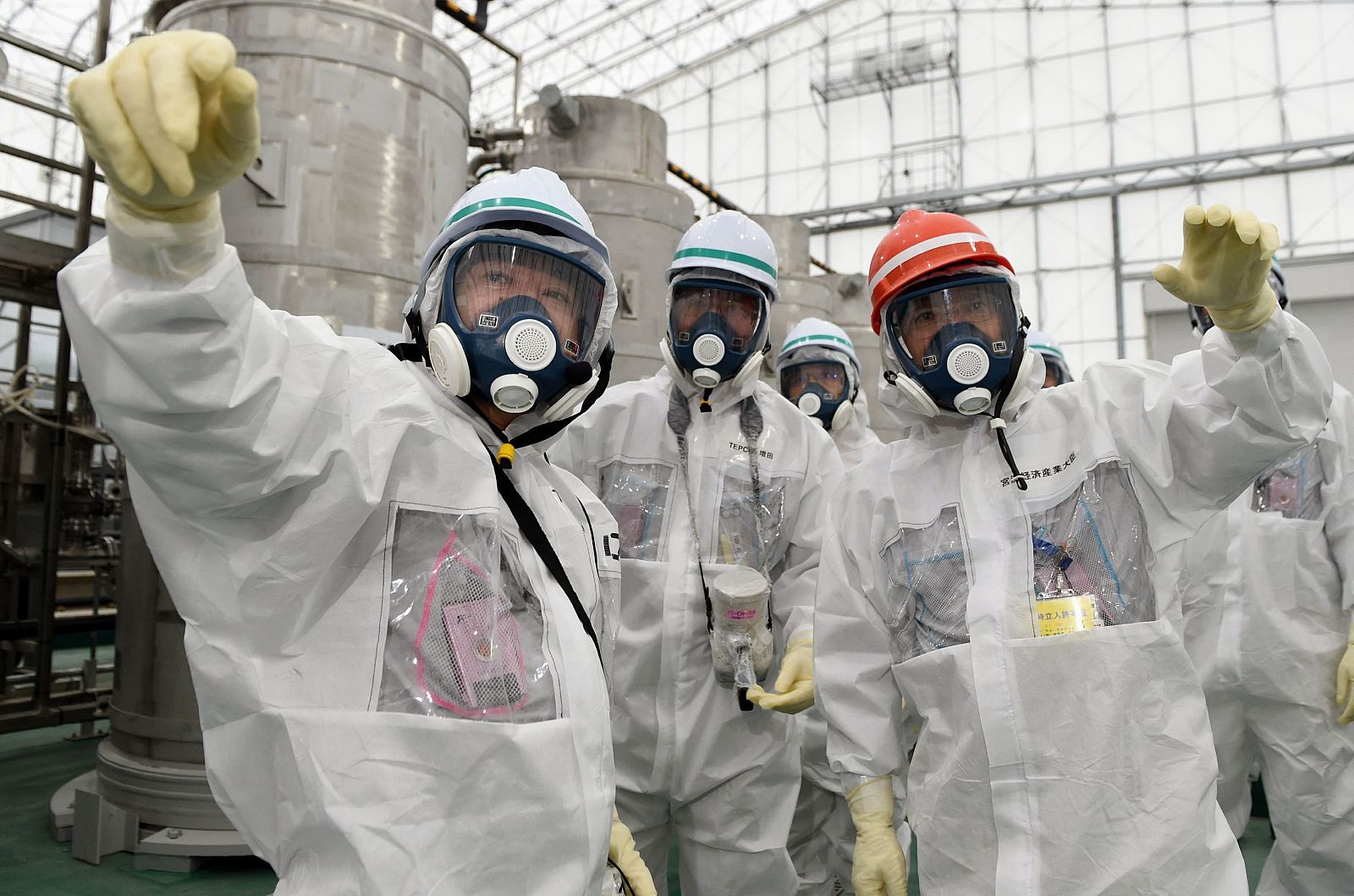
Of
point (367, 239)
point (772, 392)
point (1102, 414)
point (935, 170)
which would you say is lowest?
point (1102, 414)

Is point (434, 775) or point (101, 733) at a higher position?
point (434, 775)

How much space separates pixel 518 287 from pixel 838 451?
1.77 m

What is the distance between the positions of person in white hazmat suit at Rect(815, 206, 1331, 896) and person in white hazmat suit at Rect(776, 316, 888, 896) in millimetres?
1196

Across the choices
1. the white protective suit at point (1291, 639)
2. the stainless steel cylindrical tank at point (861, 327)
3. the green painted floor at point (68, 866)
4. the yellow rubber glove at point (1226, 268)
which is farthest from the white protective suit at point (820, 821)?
the stainless steel cylindrical tank at point (861, 327)

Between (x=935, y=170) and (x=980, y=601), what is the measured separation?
13.9 meters

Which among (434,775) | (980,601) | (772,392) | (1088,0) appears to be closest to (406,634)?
(434,775)

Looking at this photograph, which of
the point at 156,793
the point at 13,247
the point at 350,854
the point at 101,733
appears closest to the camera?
the point at 350,854

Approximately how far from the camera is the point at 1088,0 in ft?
44.2

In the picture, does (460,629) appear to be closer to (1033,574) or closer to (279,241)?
(1033,574)

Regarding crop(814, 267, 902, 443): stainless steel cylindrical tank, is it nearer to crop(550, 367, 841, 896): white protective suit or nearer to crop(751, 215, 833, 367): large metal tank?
crop(751, 215, 833, 367): large metal tank

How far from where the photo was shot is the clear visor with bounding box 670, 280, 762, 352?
2545 millimetres

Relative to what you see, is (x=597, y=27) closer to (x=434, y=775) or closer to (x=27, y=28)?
(x=27, y=28)

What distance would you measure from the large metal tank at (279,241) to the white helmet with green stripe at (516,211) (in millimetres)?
1816

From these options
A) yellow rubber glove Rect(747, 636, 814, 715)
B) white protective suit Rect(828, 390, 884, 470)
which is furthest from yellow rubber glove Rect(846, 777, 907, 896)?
white protective suit Rect(828, 390, 884, 470)
